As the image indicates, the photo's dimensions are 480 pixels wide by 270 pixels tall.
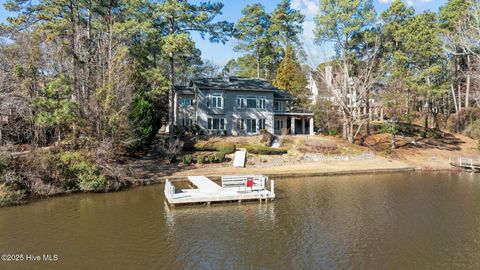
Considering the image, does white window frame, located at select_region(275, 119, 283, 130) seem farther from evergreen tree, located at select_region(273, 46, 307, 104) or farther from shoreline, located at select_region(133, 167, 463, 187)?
shoreline, located at select_region(133, 167, 463, 187)

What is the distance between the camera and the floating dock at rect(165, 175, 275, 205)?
1811cm

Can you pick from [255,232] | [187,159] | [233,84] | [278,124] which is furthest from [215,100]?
[255,232]

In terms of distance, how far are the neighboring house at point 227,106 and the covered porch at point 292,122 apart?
136 millimetres

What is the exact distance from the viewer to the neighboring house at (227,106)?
3912cm

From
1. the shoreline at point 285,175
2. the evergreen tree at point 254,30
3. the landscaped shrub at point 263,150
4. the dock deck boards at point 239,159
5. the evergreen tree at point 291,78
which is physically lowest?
the shoreline at point 285,175

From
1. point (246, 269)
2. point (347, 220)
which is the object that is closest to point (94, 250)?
point (246, 269)

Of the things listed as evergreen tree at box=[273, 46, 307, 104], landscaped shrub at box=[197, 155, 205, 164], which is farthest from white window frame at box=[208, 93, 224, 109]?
evergreen tree at box=[273, 46, 307, 104]

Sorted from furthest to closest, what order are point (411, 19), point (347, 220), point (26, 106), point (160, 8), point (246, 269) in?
point (411, 19) < point (160, 8) < point (26, 106) < point (347, 220) < point (246, 269)

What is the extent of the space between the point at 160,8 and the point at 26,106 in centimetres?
1460

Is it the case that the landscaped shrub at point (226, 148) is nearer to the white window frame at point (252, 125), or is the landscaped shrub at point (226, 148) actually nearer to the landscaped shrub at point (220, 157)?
the landscaped shrub at point (220, 157)

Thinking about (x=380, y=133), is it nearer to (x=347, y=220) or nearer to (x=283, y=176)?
(x=283, y=176)

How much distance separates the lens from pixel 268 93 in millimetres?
41500

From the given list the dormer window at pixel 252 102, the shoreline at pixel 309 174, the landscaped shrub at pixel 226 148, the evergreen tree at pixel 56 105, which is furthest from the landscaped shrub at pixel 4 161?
the dormer window at pixel 252 102

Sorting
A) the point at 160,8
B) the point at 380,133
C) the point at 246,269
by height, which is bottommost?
the point at 246,269
